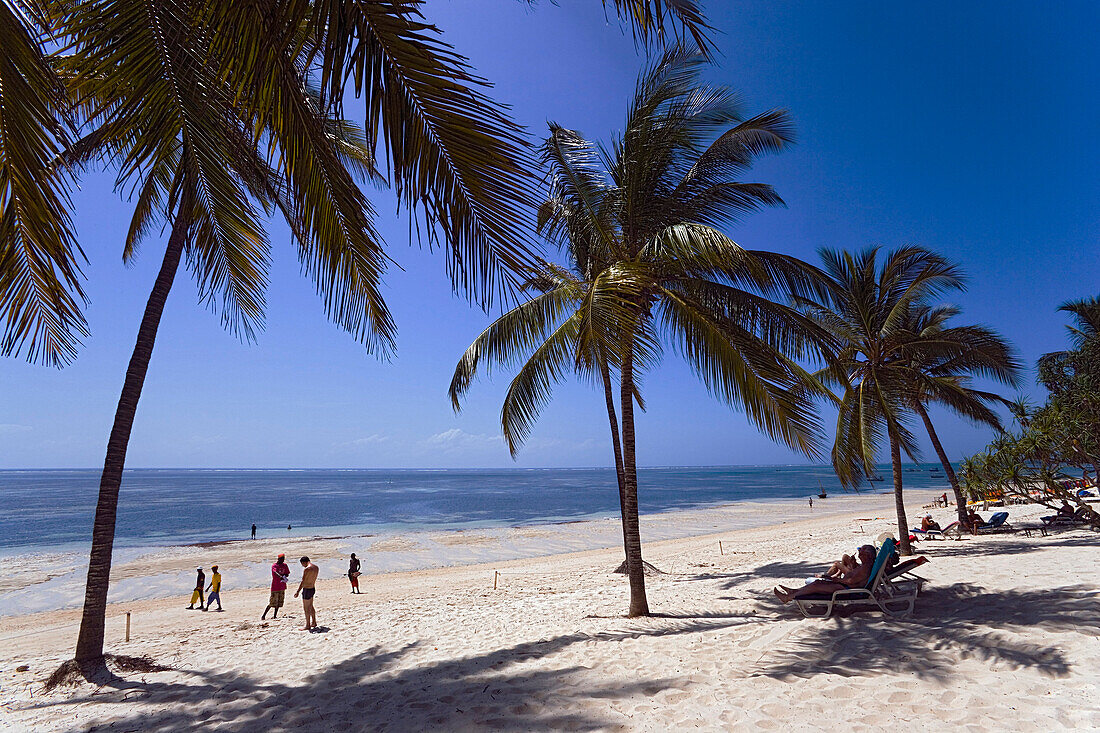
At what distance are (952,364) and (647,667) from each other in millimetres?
13248

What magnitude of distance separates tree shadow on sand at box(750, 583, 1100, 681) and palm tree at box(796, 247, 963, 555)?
604 cm

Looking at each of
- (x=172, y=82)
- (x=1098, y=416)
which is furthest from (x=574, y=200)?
(x=1098, y=416)

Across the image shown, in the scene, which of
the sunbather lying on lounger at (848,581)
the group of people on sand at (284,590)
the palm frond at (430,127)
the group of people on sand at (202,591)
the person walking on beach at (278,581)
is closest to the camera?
the palm frond at (430,127)

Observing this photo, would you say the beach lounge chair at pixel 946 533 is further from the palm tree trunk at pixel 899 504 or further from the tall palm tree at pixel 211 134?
the tall palm tree at pixel 211 134

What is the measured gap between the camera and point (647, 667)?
5289 mm

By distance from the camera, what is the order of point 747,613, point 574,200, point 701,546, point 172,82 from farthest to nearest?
1. point 701,546
2. point 574,200
3. point 747,613
4. point 172,82

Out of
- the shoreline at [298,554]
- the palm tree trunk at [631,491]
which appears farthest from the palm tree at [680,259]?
the shoreline at [298,554]

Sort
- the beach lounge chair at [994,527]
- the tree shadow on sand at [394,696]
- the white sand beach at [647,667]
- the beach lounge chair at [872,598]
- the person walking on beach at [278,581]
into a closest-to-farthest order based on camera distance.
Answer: the white sand beach at [647,667] → the tree shadow on sand at [394,696] → the beach lounge chair at [872,598] → the person walking on beach at [278,581] → the beach lounge chair at [994,527]

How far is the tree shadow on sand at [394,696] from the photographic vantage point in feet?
14.6

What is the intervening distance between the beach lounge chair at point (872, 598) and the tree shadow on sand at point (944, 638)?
16 cm

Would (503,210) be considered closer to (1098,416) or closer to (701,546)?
(1098,416)

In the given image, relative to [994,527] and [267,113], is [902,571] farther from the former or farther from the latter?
[994,527]

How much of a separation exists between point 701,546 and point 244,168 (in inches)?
957

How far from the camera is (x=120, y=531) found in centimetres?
3750
